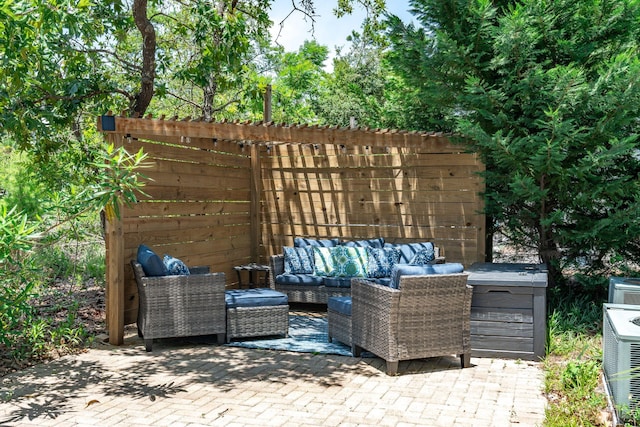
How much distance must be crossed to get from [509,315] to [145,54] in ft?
17.4

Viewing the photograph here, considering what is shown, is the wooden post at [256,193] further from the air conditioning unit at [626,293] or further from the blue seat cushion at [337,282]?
the air conditioning unit at [626,293]

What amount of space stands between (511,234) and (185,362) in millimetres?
4246

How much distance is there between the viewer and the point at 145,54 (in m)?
7.74

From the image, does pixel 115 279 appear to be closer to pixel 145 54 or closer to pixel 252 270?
pixel 252 270

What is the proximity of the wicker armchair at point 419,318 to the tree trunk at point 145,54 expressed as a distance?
4015mm

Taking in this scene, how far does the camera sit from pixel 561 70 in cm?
605

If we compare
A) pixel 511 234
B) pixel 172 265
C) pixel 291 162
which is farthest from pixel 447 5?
pixel 172 265

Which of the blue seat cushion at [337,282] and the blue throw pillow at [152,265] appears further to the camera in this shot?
the blue seat cushion at [337,282]

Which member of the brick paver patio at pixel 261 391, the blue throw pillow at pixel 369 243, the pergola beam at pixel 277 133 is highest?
the pergola beam at pixel 277 133

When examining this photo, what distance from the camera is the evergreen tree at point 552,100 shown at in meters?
6.10

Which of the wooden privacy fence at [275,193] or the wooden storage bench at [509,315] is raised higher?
the wooden privacy fence at [275,193]

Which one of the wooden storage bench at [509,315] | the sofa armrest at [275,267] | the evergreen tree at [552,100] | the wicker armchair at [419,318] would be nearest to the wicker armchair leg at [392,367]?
the wicker armchair at [419,318]

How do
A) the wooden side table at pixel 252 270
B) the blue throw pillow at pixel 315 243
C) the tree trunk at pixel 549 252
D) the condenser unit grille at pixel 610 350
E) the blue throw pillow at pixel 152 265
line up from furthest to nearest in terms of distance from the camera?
1. the blue throw pillow at pixel 315 243
2. the wooden side table at pixel 252 270
3. the tree trunk at pixel 549 252
4. the blue throw pillow at pixel 152 265
5. the condenser unit grille at pixel 610 350

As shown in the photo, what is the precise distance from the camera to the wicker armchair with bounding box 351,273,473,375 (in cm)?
502
